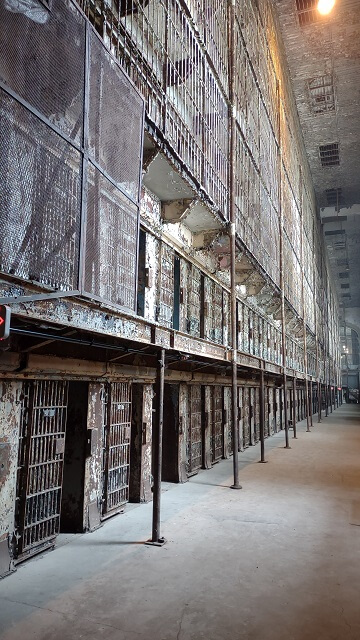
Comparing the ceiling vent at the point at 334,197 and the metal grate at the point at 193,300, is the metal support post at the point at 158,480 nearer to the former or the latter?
the metal grate at the point at 193,300

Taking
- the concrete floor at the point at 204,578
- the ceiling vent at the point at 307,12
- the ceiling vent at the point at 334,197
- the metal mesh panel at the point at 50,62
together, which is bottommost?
the concrete floor at the point at 204,578

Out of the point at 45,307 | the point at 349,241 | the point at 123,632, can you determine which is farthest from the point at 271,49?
the point at 349,241

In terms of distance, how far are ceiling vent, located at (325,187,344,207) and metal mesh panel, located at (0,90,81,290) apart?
35.8 meters

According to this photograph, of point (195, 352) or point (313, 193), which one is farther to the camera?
point (313, 193)

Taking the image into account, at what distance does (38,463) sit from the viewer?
A: 536 cm

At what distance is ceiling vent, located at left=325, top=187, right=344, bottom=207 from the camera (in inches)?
1411

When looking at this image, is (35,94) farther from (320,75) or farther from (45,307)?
(320,75)

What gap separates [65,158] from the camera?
12.6 feet

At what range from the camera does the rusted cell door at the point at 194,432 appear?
10.6 meters

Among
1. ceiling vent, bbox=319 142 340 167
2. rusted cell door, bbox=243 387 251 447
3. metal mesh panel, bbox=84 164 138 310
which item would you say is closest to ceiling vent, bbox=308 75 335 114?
ceiling vent, bbox=319 142 340 167

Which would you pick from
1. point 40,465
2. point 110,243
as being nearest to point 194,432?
point 40,465

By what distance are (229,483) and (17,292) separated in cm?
806

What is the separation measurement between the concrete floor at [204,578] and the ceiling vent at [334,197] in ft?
107

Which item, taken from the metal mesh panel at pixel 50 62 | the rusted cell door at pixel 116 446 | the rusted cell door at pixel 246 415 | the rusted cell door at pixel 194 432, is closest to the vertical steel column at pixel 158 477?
the rusted cell door at pixel 116 446
